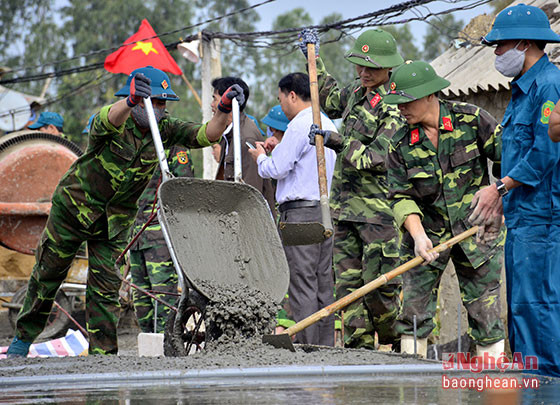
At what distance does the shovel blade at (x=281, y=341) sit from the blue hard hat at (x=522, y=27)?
1934 millimetres

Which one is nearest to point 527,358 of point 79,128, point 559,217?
point 559,217

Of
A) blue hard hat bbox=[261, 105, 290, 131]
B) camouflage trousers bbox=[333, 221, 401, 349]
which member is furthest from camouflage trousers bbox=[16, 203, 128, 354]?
blue hard hat bbox=[261, 105, 290, 131]

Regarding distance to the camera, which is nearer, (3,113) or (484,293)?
(484,293)

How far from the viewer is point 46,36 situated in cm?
3497

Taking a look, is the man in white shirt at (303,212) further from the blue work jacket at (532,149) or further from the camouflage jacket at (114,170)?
the blue work jacket at (532,149)

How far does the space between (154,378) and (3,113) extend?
51.5 feet

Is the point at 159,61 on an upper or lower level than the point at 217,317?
upper

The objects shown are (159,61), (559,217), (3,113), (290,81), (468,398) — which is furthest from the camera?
(3,113)

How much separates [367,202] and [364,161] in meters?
0.31

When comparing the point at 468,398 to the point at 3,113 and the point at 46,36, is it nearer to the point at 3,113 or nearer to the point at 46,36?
the point at 3,113

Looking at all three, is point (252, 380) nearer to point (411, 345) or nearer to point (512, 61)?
point (411, 345)

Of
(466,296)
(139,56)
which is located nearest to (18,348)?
(466,296)

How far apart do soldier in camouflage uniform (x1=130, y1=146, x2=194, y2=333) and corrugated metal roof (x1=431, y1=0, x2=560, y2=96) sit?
104 inches

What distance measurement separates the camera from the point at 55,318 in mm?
9352
